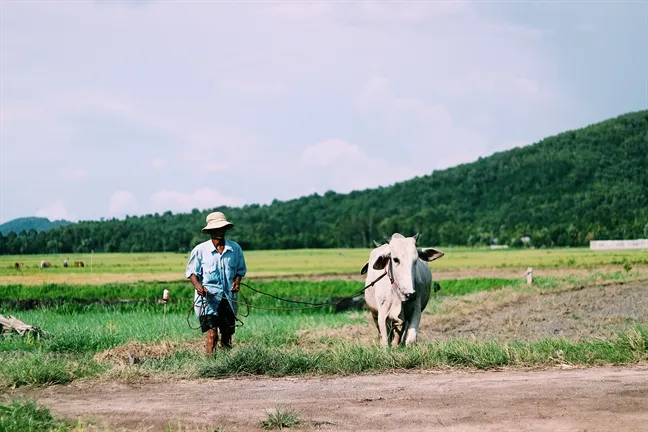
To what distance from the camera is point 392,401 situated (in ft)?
26.8

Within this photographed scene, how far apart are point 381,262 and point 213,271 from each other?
8.21 feet

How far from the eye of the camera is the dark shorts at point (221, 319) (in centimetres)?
1130

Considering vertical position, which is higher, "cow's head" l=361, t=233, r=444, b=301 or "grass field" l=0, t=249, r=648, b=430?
"cow's head" l=361, t=233, r=444, b=301

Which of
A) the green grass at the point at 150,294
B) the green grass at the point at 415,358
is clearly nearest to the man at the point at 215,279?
the green grass at the point at 415,358

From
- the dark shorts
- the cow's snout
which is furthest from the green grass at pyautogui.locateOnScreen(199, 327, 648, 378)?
the dark shorts

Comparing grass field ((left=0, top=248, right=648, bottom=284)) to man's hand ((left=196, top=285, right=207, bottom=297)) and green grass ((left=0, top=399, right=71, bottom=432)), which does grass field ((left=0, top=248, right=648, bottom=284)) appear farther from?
green grass ((left=0, top=399, right=71, bottom=432))

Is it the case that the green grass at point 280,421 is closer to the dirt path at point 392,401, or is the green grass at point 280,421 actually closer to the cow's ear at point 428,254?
the dirt path at point 392,401

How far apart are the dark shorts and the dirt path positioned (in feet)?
5.84

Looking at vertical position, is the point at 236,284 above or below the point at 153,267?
above

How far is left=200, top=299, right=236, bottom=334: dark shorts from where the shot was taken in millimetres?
11297

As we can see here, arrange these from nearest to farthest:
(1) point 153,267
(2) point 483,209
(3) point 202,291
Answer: (3) point 202,291 → (1) point 153,267 → (2) point 483,209

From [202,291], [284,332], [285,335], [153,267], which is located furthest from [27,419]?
[153,267]

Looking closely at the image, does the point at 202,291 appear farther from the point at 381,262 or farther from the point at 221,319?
the point at 381,262

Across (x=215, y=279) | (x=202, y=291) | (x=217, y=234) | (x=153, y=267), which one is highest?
(x=217, y=234)
